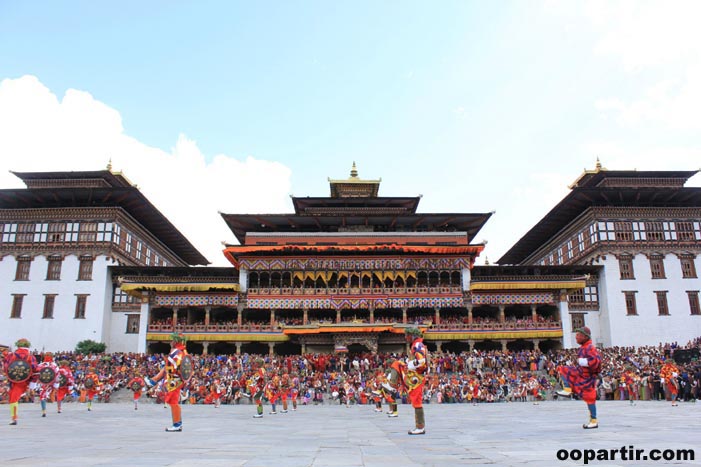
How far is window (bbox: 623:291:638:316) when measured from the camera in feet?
153

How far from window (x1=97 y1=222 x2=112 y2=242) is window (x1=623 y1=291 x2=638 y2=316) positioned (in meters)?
45.1

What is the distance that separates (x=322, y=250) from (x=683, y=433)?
123ft

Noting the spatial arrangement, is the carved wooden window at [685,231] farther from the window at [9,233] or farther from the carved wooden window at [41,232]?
the window at [9,233]

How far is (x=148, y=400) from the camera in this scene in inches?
1218

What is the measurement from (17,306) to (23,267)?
3440 mm

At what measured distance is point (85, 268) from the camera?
46.6m

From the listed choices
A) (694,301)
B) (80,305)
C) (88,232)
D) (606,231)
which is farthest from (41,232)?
(694,301)

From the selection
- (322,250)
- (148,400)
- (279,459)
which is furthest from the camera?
(322,250)

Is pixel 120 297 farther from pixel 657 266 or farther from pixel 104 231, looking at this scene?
pixel 657 266

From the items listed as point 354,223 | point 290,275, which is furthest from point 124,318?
point 354,223

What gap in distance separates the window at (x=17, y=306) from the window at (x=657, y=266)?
54.1 meters

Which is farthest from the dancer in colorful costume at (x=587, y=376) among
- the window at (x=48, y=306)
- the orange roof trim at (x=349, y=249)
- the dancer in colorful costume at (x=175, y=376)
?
the window at (x=48, y=306)

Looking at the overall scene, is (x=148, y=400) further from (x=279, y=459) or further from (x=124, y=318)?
(x=279, y=459)

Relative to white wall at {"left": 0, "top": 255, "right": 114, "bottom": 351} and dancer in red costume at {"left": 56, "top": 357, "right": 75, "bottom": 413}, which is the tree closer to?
white wall at {"left": 0, "top": 255, "right": 114, "bottom": 351}
